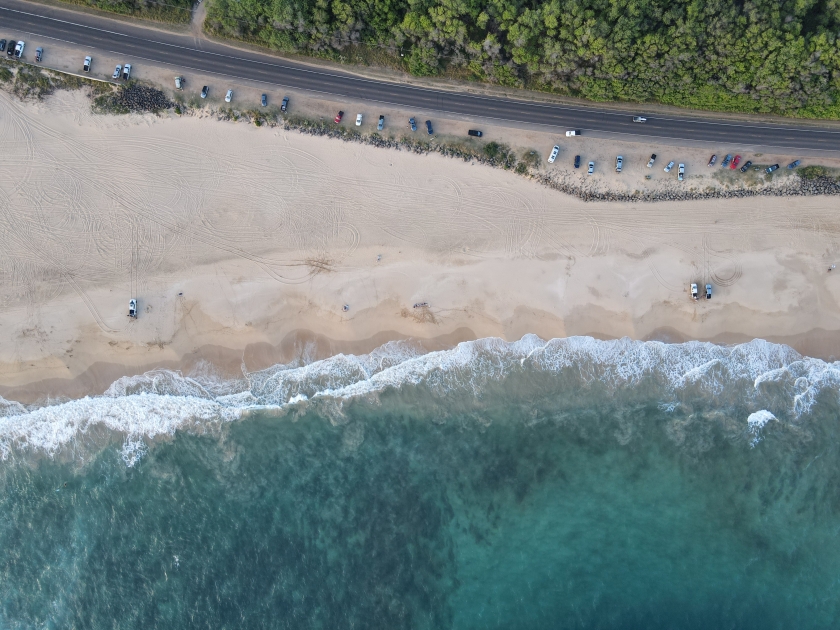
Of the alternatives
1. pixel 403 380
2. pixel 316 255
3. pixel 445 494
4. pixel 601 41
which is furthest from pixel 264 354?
pixel 601 41

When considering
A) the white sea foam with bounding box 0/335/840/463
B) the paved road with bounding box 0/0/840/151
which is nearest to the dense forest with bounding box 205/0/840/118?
the paved road with bounding box 0/0/840/151

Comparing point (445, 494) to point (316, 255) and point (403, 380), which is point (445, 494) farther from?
point (316, 255)

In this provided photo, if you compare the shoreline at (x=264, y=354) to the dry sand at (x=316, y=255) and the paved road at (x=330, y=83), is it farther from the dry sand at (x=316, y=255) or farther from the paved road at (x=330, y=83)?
the paved road at (x=330, y=83)

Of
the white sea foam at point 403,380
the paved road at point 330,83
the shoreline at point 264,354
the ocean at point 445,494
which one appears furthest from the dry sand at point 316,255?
the paved road at point 330,83

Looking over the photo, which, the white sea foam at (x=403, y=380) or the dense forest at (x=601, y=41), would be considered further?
the white sea foam at (x=403, y=380)

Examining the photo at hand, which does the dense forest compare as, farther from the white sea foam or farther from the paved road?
the white sea foam

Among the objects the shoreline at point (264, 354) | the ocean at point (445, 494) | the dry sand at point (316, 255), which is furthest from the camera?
the dry sand at point (316, 255)
